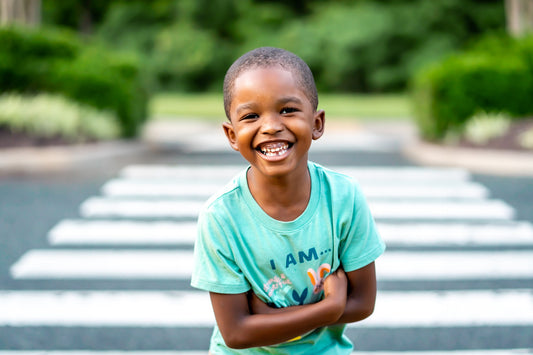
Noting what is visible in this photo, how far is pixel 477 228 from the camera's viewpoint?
7176mm

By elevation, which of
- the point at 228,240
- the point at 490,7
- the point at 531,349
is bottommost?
the point at 531,349

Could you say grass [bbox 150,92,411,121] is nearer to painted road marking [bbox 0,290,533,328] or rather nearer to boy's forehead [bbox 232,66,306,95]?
painted road marking [bbox 0,290,533,328]

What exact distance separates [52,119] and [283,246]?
1096 cm

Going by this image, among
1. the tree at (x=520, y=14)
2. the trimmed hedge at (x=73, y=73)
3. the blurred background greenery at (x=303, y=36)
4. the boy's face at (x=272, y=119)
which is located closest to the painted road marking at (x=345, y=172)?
the trimmed hedge at (x=73, y=73)

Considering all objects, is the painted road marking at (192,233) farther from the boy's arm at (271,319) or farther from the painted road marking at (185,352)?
the boy's arm at (271,319)

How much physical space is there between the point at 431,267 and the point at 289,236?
4191 mm

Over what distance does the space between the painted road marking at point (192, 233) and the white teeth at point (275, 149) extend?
4.90 metres

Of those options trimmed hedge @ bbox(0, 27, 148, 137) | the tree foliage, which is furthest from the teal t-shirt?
the tree foliage

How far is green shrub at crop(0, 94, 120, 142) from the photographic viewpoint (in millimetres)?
12125

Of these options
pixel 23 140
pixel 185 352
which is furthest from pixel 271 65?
pixel 23 140

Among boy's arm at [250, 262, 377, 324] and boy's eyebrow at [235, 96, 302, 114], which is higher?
boy's eyebrow at [235, 96, 302, 114]

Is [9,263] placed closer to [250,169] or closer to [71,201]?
[71,201]

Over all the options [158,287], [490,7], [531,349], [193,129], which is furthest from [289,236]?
[490,7]

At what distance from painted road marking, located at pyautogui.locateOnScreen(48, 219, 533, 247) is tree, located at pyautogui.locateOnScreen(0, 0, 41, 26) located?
41.4 ft
